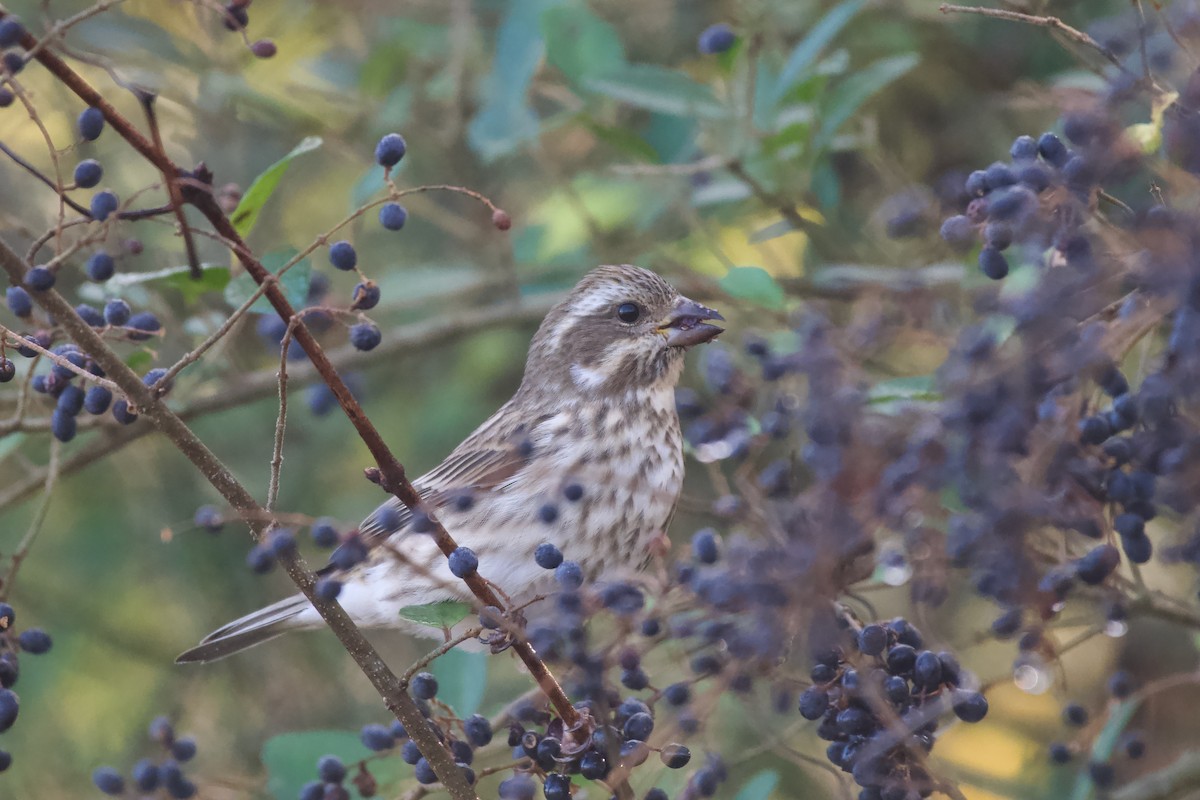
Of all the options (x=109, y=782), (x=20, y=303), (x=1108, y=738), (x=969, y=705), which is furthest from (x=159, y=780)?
(x=1108, y=738)

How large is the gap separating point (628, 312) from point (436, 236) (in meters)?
2.65

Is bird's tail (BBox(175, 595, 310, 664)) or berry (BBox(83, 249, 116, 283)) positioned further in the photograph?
bird's tail (BBox(175, 595, 310, 664))

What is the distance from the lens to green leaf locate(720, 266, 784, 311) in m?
4.67

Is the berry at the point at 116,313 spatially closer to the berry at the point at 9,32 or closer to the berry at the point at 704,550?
the berry at the point at 9,32

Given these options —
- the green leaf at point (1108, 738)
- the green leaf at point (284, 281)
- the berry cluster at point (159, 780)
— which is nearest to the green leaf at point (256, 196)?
the green leaf at point (284, 281)

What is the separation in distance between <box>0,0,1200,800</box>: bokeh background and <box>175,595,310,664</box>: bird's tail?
95 cm

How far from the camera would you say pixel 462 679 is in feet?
14.9

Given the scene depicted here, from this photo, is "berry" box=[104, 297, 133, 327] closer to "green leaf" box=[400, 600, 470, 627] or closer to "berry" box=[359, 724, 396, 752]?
"green leaf" box=[400, 600, 470, 627]

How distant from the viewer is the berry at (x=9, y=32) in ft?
8.78

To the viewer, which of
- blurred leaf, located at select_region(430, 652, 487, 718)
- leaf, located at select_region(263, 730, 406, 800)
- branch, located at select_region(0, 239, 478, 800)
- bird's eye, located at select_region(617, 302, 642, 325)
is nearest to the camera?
branch, located at select_region(0, 239, 478, 800)

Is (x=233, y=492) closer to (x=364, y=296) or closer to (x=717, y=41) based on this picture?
(x=364, y=296)

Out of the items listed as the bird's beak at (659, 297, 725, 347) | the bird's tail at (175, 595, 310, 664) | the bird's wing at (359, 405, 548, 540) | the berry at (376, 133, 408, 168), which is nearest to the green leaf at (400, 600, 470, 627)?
the berry at (376, 133, 408, 168)

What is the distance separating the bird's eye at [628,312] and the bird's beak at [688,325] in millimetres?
113

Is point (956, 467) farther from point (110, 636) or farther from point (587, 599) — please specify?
point (110, 636)
